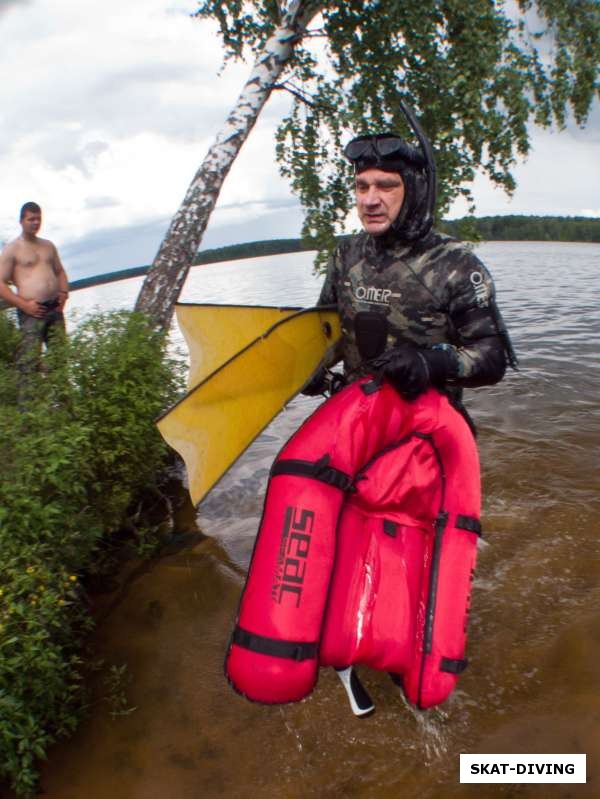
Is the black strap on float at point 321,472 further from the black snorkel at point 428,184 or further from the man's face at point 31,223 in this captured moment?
the man's face at point 31,223

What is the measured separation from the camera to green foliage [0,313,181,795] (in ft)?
9.11

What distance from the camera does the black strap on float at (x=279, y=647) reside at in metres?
2.61

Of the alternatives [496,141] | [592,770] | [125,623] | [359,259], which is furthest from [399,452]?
[496,141]

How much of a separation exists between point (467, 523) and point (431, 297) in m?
1.32

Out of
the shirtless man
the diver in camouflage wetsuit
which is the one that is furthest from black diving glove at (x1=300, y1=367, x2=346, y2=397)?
the shirtless man

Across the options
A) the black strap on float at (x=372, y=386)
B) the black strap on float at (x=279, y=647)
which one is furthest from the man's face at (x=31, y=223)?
the black strap on float at (x=279, y=647)

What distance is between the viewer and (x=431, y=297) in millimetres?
3295

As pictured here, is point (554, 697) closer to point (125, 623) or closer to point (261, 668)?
point (261, 668)

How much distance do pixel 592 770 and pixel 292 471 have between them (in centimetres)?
220

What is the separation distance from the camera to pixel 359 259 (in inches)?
141

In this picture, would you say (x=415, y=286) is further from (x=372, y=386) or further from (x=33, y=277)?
(x=33, y=277)

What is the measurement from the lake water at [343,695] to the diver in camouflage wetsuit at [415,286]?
193 centimetres

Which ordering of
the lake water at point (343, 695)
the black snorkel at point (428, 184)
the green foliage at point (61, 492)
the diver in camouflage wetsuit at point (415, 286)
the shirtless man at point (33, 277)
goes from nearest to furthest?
1. the green foliage at point (61, 492)
2. the lake water at point (343, 695)
3. the diver in camouflage wetsuit at point (415, 286)
4. the black snorkel at point (428, 184)
5. the shirtless man at point (33, 277)

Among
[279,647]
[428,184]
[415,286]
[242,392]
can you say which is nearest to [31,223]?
[242,392]
